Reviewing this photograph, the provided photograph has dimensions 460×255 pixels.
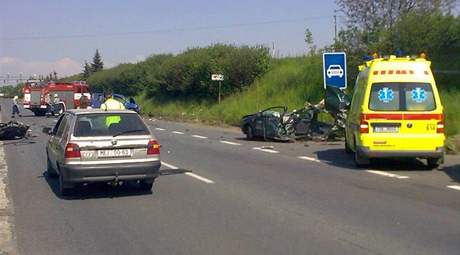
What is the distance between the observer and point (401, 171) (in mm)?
13922

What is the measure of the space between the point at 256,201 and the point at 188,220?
169cm

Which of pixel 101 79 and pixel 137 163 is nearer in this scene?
pixel 137 163

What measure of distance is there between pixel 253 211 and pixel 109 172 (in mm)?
2765

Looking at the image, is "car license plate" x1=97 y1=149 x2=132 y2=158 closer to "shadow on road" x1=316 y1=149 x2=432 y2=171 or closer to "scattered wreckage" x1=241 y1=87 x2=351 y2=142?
"shadow on road" x1=316 y1=149 x2=432 y2=171

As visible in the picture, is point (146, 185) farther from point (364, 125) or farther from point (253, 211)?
point (364, 125)

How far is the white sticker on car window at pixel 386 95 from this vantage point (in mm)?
14133

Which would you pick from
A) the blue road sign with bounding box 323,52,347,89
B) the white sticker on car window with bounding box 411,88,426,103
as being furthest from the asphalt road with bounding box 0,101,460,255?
the blue road sign with bounding box 323,52,347,89

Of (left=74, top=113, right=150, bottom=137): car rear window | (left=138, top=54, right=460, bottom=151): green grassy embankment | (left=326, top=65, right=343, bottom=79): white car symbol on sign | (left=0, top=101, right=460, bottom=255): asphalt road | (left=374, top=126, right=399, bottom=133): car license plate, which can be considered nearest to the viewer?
(left=0, top=101, right=460, bottom=255): asphalt road

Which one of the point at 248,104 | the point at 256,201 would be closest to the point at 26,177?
the point at 256,201

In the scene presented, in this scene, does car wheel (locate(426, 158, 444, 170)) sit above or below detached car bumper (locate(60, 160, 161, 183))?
below

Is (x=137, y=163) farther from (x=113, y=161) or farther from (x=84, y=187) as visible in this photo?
(x=84, y=187)

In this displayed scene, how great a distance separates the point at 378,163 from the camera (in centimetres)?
1539

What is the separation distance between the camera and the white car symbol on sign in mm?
21969

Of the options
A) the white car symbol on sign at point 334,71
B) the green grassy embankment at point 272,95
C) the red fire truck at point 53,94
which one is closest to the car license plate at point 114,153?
the white car symbol on sign at point 334,71
